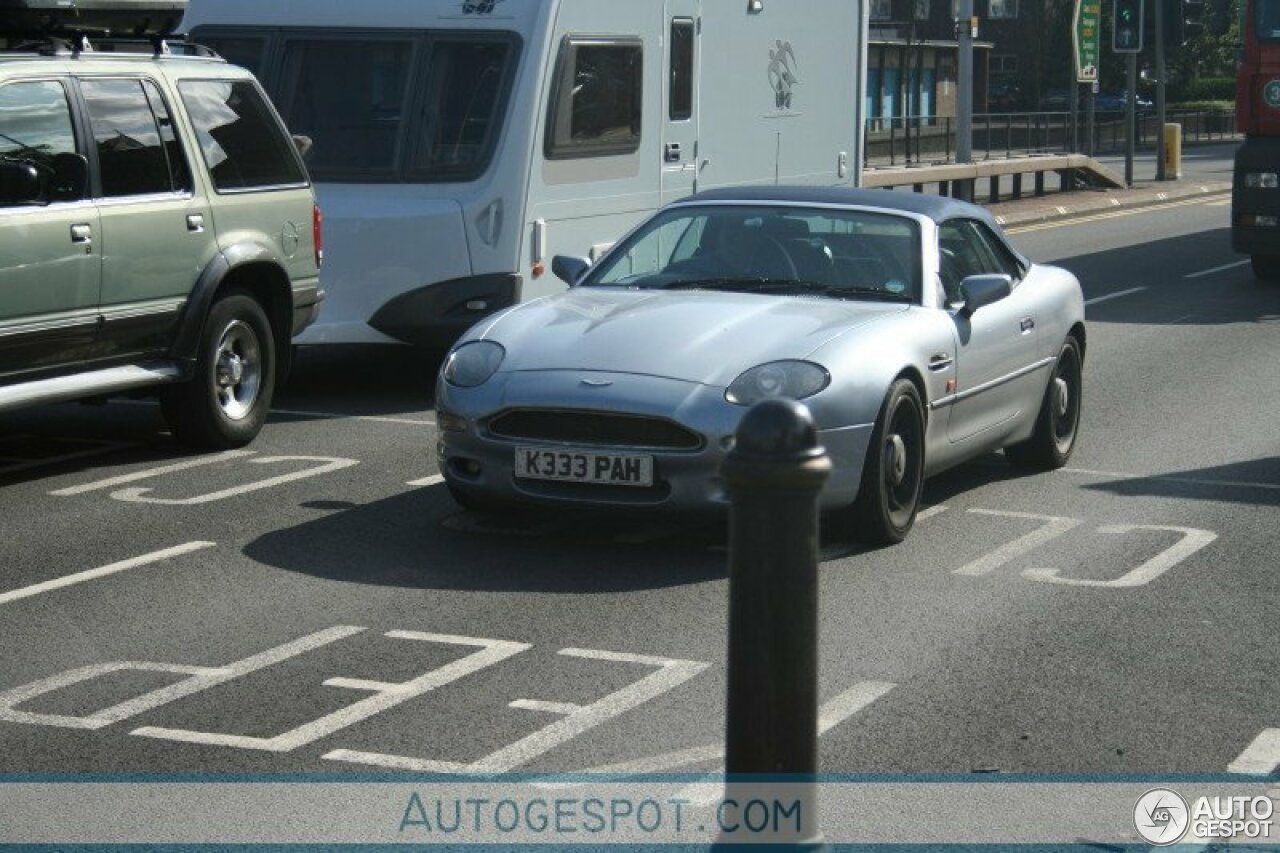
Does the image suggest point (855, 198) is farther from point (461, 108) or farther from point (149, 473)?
point (461, 108)

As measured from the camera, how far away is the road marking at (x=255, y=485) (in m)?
9.62

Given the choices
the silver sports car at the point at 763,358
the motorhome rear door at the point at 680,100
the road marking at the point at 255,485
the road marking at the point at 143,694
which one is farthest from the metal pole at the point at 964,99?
the road marking at the point at 143,694

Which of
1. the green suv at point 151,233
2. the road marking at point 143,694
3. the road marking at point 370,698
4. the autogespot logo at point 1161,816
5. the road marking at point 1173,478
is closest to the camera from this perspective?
the autogespot logo at point 1161,816

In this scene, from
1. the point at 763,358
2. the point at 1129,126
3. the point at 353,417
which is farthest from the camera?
the point at 1129,126

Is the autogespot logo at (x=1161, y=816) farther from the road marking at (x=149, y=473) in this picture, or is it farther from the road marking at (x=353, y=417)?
the road marking at (x=353, y=417)

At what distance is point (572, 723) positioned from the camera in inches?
239

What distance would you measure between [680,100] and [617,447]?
Result: 7394 millimetres

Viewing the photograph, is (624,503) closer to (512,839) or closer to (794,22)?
(512,839)

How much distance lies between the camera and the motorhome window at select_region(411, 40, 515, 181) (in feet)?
43.7

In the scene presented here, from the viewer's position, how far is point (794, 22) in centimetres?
1736

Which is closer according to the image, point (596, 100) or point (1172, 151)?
point (596, 100)

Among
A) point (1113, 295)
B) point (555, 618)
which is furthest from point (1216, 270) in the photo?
point (555, 618)

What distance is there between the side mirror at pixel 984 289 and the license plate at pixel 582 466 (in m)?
1.88

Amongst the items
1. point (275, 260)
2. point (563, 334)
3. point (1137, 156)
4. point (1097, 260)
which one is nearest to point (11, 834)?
point (563, 334)
